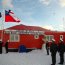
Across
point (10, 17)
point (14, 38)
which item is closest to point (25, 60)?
point (10, 17)

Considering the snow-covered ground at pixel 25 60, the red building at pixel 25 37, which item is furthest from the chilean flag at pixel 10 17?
the snow-covered ground at pixel 25 60

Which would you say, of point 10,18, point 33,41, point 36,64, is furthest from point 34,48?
point 36,64

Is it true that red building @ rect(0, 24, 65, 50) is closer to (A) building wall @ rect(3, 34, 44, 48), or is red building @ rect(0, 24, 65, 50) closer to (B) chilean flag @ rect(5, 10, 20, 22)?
(A) building wall @ rect(3, 34, 44, 48)

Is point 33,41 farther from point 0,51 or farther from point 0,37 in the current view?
point 0,51

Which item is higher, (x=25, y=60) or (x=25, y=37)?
(x=25, y=37)

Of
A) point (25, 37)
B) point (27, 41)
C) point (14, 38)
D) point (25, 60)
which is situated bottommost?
point (25, 60)

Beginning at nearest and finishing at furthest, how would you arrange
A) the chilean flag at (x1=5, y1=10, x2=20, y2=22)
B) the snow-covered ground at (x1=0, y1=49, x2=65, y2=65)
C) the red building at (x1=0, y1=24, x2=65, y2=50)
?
the snow-covered ground at (x1=0, y1=49, x2=65, y2=65) → the chilean flag at (x1=5, y1=10, x2=20, y2=22) → the red building at (x1=0, y1=24, x2=65, y2=50)

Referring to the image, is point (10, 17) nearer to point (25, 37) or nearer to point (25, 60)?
point (25, 37)

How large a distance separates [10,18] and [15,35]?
5.36 m

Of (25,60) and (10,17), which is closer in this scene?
(25,60)

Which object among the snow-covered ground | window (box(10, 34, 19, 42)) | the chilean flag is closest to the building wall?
window (box(10, 34, 19, 42))

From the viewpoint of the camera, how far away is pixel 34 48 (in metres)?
39.0

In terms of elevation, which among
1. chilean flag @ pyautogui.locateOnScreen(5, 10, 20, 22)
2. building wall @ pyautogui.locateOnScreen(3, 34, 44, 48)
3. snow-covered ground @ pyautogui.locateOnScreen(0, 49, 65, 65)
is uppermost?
chilean flag @ pyautogui.locateOnScreen(5, 10, 20, 22)

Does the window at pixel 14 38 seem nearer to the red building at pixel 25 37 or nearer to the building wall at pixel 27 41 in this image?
the red building at pixel 25 37
